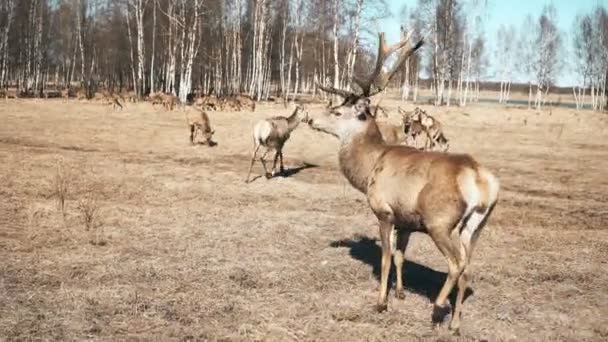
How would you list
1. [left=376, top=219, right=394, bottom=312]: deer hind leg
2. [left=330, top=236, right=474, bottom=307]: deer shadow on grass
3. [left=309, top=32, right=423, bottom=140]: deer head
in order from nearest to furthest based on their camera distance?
[left=376, top=219, right=394, bottom=312]: deer hind leg, [left=330, top=236, right=474, bottom=307]: deer shadow on grass, [left=309, top=32, right=423, bottom=140]: deer head

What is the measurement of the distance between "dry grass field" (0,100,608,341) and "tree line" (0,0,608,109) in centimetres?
2133

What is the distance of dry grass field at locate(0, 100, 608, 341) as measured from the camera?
5.89 m

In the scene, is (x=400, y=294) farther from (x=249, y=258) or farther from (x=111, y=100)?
(x=111, y=100)

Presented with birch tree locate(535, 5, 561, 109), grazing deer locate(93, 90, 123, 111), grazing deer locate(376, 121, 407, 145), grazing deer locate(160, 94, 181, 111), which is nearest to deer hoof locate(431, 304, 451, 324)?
grazing deer locate(376, 121, 407, 145)

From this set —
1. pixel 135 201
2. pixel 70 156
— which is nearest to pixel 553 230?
pixel 135 201

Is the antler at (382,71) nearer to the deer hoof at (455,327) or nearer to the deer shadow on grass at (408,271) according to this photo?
the deer shadow on grass at (408,271)

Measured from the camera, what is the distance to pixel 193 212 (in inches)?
417

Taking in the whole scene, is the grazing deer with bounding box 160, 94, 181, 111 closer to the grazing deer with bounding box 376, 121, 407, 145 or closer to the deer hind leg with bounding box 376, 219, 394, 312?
the grazing deer with bounding box 376, 121, 407, 145

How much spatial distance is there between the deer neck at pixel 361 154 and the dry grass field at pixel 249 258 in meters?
1.28

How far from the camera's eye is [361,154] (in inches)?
278

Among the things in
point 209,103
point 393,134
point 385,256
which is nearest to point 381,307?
point 385,256

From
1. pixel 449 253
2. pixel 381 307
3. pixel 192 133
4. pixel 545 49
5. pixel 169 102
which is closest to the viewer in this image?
pixel 449 253

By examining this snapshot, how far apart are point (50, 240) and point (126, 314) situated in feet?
9.95

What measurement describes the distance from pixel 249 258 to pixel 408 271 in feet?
6.89
